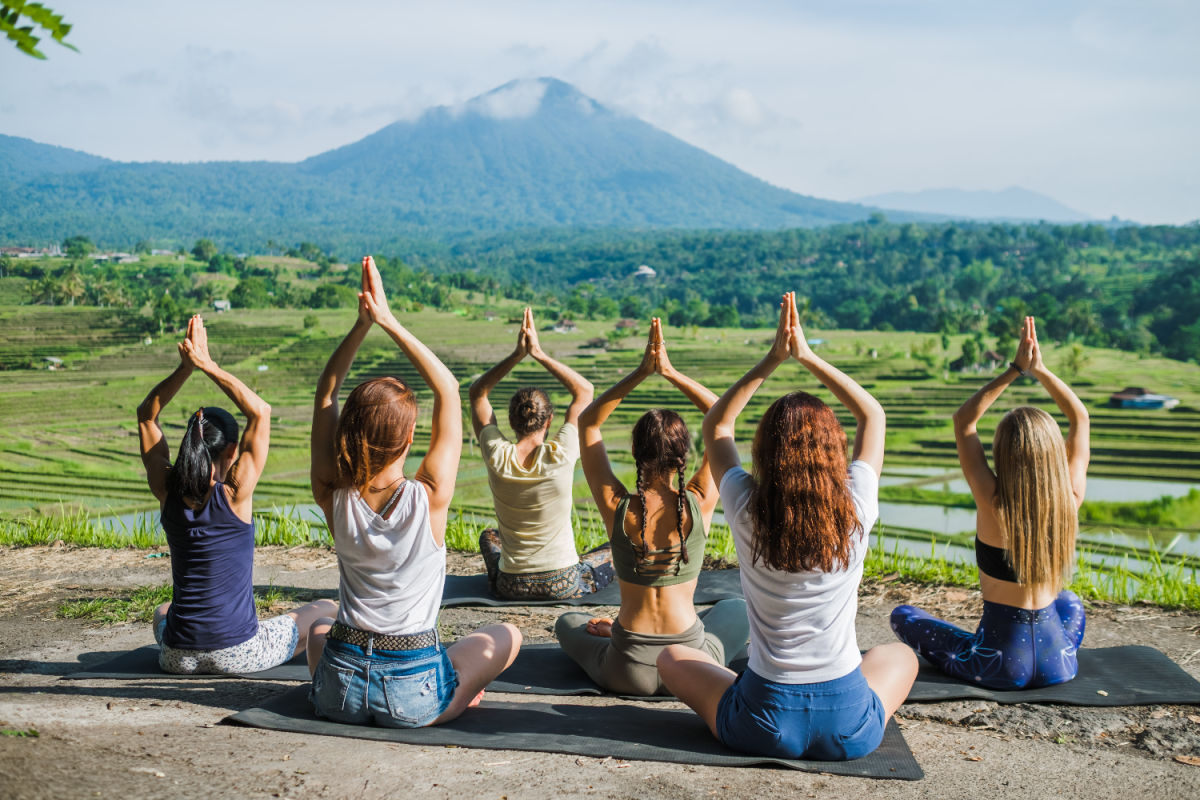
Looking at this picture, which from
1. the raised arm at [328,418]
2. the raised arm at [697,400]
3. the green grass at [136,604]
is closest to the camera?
the raised arm at [328,418]

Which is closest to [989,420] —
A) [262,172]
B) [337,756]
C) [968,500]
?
[968,500]

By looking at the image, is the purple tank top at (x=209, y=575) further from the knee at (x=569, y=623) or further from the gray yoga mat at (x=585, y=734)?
the knee at (x=569, y=623)

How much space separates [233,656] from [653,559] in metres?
1.51

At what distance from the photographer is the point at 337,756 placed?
7.79 ft

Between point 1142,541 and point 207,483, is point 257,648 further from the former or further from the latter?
point 1142,541

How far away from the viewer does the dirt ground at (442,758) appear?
215 cm

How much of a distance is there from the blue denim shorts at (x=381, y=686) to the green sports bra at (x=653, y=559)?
0.66 metres

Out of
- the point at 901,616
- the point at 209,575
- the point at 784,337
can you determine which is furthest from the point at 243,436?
the point at 901,616

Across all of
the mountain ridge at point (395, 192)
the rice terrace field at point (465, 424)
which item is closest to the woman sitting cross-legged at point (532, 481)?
the rice terrace field at point (465, 424)

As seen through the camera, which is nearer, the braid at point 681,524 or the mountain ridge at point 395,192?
the braid at point 681,524

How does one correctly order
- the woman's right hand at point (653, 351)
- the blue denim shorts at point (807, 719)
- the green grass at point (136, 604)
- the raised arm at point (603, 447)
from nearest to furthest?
the blue denim shorts at point (807, 719)
the raised arm at point (603, 447)
the woman's right hand at point (653, 351)
the green grass at point (136, 604)

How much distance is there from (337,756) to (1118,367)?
193 ft

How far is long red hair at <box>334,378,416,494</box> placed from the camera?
2.43 meters

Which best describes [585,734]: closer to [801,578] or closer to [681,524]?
[681,524]
